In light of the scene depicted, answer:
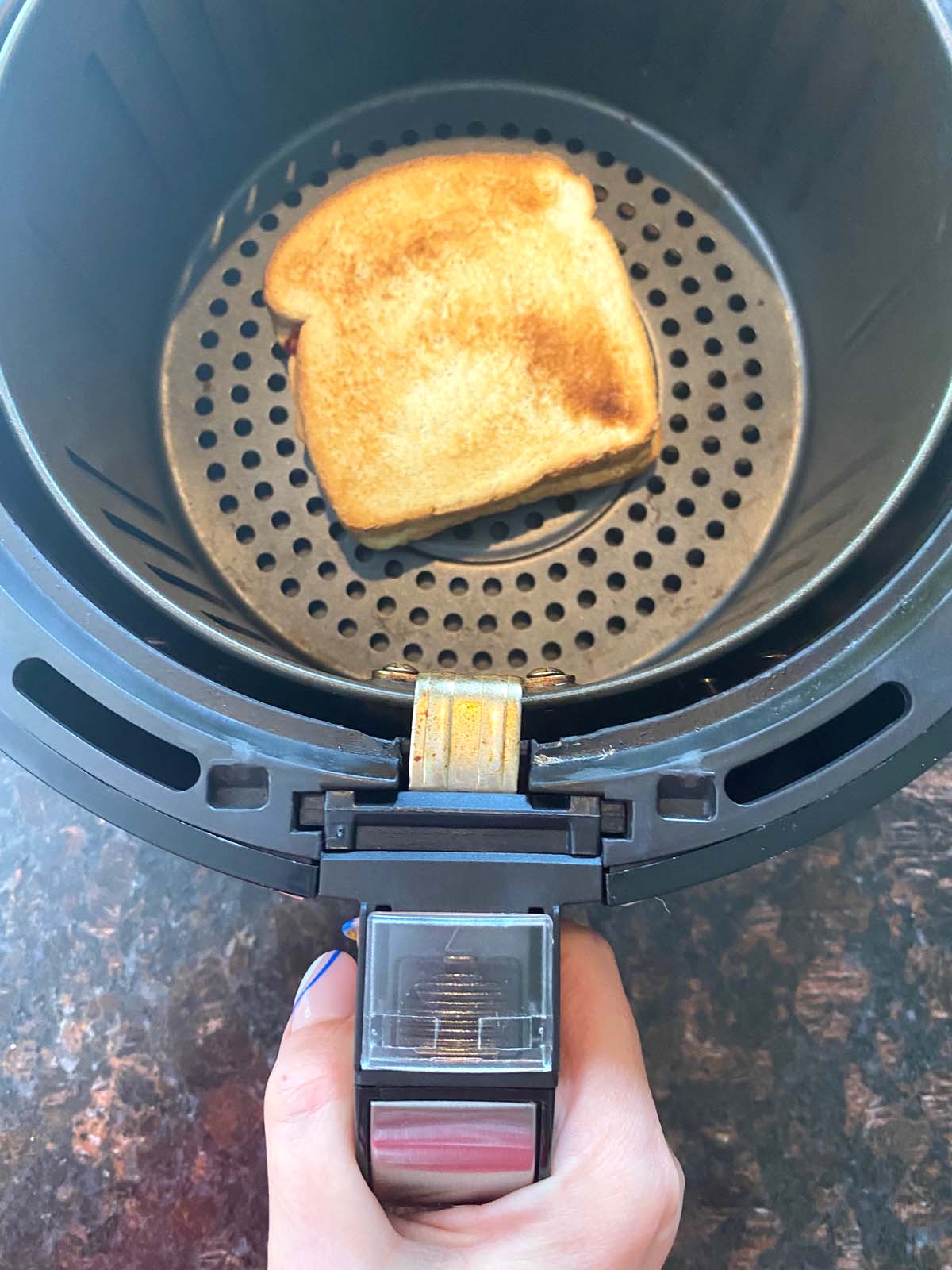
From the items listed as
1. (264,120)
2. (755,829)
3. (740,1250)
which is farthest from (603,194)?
(740,1250)

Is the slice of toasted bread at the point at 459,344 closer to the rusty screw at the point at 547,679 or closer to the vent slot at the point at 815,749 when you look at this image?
the rusty screw at the point at 547,679

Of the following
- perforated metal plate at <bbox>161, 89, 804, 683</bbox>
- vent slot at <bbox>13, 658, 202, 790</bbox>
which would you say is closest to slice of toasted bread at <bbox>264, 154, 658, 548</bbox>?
perforated metal plate at <bbox>161, 89, 804, 683</bbox>

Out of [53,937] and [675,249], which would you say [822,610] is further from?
[53,937]

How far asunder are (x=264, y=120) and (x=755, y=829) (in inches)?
22.4

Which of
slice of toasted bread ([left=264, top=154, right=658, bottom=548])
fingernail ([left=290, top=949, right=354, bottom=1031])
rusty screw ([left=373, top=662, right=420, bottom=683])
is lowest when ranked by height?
fingernail ([left=290, top=949, right=354, bottom=1031])

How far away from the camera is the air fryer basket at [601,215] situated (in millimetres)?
520

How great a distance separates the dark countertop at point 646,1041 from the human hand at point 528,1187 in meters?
0.12

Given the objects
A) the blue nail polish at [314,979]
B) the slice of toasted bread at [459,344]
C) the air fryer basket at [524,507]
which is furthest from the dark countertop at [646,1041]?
the slice of toasted bread at [459,344]

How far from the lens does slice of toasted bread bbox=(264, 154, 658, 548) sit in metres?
0.59

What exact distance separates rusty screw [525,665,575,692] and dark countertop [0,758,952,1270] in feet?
0.56

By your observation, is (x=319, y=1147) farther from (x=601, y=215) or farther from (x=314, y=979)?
(x=601, y=215)

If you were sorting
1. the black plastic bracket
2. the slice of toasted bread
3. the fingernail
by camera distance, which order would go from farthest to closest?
1. the slice of toasted bread
2. the fingernail
3. the black plastic bracket

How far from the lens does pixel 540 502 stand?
0.62 meters

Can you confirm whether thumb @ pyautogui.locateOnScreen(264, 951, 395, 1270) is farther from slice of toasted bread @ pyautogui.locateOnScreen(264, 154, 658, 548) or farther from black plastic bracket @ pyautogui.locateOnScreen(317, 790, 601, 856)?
slice of toasted bread @ pyautogui.locateOnScreen(264, 154, 658, 548)
